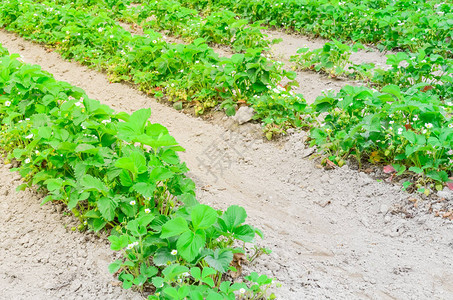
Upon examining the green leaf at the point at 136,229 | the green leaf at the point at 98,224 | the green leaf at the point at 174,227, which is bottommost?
the green leaf at the point at 98,224

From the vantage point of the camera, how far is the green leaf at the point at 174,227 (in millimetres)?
2711

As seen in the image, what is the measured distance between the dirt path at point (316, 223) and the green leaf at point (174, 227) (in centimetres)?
77

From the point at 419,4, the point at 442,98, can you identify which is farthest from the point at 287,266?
the point at 419,4

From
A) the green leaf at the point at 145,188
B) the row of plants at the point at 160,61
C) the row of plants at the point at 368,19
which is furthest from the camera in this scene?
the row of plants at the point at 368,19

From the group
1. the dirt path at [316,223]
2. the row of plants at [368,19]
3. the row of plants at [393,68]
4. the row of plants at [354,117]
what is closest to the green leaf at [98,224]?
the dirt path at [316,223]

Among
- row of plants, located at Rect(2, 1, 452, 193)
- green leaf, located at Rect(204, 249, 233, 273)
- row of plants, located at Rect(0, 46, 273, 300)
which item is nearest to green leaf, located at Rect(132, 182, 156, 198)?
row of plants, located at Rect(0, 46, 273, 300)

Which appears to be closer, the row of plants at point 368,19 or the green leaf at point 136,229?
the green leaf at point 136,229

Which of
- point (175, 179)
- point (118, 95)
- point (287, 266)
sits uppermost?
point (175, 179)

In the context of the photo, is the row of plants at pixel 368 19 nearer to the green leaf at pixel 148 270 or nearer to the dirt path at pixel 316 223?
the dirt path at pixel 316 223

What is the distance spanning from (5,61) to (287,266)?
453 cm

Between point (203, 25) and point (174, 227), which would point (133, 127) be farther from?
point (203, 25)

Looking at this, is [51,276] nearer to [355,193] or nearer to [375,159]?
[355,193]

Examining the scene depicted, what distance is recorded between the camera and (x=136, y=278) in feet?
9.37

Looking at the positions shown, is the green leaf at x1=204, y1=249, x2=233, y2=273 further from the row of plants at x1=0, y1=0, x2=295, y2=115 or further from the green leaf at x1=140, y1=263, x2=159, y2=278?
the row of plants at x1=0, y1=0, x2=295, y2=115
